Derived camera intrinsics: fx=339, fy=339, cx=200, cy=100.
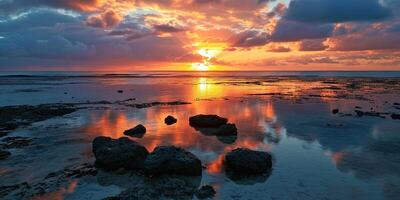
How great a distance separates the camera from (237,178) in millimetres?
14258

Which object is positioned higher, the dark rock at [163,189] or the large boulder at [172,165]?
the large boulder at [172,165]

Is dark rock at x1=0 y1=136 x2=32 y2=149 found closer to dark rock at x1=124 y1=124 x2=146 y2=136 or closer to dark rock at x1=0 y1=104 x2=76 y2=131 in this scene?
dark rock at x1=0 y1=104 x2=76 y2=131

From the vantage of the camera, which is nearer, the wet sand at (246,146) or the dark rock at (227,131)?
the wet sand at (246,146)

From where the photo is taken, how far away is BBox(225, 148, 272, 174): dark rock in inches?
582

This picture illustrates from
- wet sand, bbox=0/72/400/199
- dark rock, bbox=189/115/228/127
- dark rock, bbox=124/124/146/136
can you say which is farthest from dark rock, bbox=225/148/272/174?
dark rock, bbox=189/115/228/127

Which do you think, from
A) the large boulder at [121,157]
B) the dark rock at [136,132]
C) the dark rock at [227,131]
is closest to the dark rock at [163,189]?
the large boulder at [121,157]

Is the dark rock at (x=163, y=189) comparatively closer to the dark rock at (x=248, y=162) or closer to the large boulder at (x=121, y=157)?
the large boulder at (x=121, y=157)

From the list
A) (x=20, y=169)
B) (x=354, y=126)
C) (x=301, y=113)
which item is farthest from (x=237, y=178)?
(x=301, y=113)

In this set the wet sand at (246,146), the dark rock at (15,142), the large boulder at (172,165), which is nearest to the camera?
the wet sand at (246,146)

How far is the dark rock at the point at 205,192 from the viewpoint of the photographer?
1214 cm

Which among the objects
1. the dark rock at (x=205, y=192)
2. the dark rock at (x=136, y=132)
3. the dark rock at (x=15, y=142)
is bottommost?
the dark rock at (x=205, y=192)

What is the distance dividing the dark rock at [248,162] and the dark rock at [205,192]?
240 cm

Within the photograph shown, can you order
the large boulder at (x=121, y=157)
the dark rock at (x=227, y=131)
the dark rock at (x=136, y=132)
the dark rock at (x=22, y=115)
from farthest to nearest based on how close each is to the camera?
the dark rock at (x=22, y=115)
the dark rock at (x=136, y=132)
the dark rock at (x=227, y=131)
the large boulder at (x=121, y=157)

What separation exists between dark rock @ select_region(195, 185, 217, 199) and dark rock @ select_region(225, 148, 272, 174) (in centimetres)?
240
